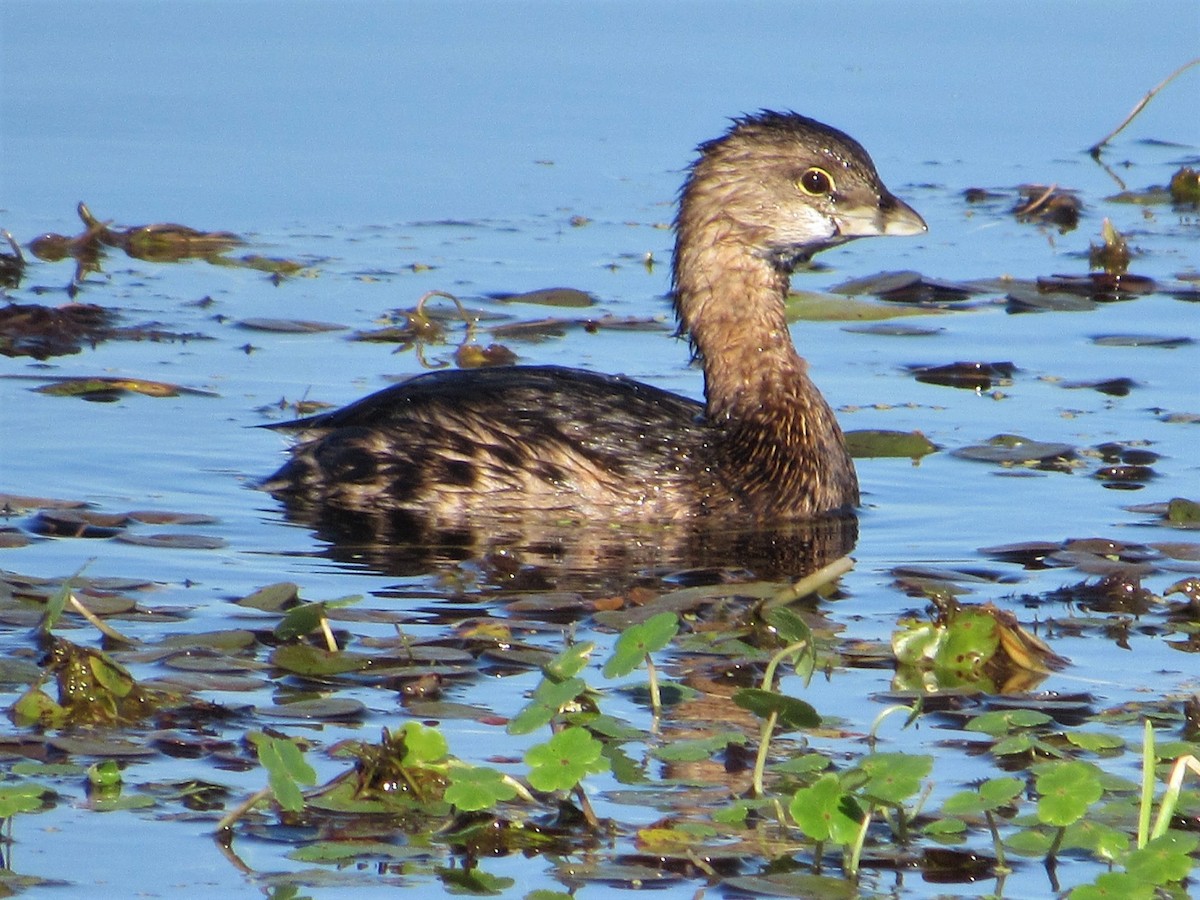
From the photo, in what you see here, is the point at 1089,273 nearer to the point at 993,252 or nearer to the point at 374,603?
the point at 993,252

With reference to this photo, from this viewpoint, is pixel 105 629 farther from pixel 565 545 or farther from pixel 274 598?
pixel 565 545

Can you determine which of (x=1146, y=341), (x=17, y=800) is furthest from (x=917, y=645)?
(x=1146, y=341)

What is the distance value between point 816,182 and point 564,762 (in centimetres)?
486

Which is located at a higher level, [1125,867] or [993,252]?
[993,252]

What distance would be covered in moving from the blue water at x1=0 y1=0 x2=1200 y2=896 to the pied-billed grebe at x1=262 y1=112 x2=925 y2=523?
371mm

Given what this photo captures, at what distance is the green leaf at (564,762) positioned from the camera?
488 cm

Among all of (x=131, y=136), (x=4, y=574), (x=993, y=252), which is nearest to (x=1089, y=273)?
(x=993, y=252)

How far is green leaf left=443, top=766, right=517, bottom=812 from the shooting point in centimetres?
484

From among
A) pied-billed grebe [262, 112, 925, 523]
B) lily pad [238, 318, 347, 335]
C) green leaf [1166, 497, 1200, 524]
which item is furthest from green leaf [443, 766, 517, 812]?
lily pad [238, 318, 347, 335]

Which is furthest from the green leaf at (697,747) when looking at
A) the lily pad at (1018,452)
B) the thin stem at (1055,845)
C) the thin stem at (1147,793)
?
the lily pad at (1018,452)

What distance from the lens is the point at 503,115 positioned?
15.8 meters

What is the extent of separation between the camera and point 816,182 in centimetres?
940

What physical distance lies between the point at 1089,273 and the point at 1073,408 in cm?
254

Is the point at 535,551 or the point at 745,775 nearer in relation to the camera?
the point at 745,775
